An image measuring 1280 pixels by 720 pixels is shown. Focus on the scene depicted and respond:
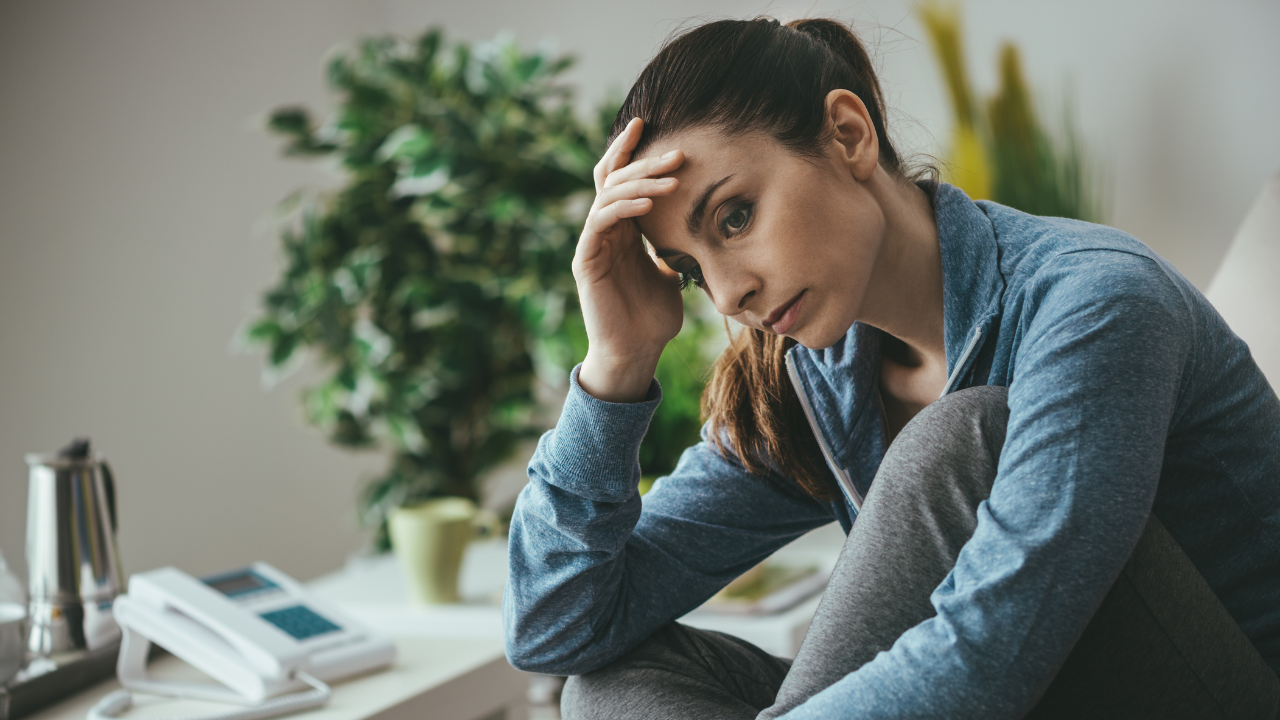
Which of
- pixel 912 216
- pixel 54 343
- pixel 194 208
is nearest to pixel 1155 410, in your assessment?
pixel 912 216

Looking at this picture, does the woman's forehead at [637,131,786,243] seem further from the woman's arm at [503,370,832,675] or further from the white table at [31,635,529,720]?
the white table at [31,635,529,720]

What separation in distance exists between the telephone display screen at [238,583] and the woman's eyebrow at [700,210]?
712 mm

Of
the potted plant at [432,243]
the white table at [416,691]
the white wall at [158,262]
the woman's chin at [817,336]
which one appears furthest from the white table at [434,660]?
the white wall at [158,262]

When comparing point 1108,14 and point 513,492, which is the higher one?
point 1108,14

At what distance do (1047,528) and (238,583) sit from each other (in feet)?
3.05

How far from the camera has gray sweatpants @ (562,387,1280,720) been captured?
1.97ft

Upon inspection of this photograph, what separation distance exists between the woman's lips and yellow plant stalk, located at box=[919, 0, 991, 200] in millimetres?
1134

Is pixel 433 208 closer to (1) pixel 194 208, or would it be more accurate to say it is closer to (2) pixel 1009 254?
(1) pixel 194 208

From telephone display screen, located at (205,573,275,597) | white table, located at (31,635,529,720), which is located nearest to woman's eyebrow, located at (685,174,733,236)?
white table, located at (31,635,529,720)

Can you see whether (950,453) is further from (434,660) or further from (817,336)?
(434,660)

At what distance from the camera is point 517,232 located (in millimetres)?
1928

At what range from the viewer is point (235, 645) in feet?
3.39

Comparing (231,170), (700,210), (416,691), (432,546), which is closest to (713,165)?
(700,210)

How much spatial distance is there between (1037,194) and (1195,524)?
45.5 inches
